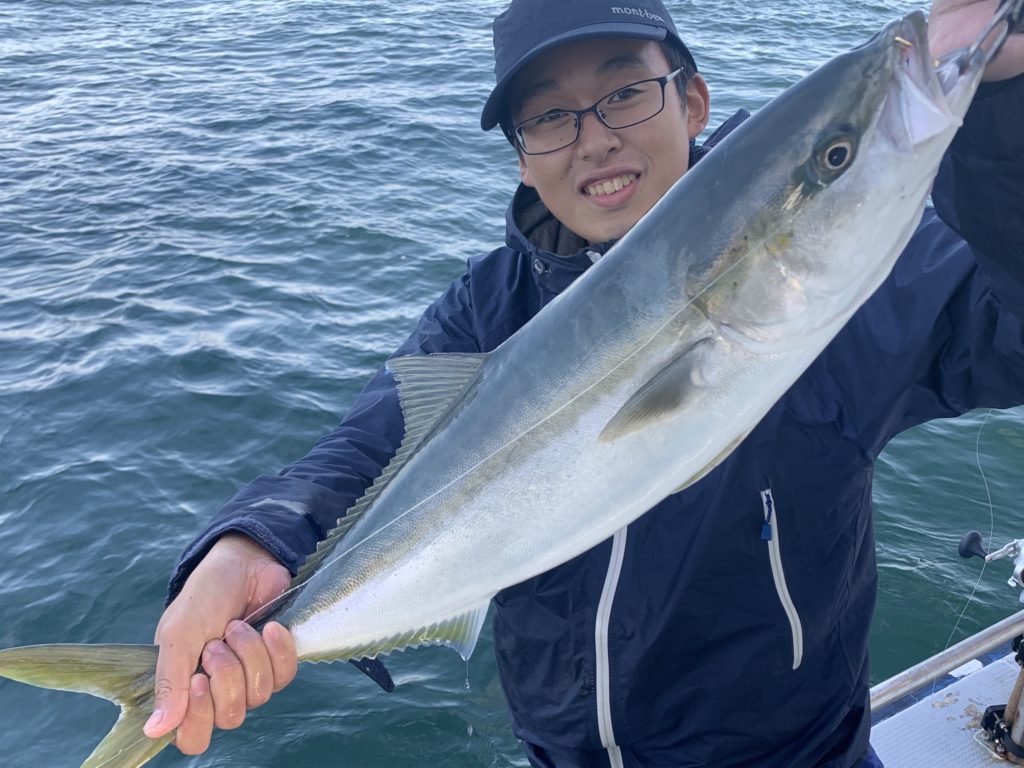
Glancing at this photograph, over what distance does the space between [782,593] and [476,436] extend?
43.0 inches

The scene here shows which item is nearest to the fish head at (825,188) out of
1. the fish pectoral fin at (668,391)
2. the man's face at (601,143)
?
the fish pectoral fin at (668,391)

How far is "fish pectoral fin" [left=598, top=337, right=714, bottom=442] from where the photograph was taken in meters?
2.27

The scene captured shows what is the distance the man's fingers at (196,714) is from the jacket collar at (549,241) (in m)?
1.71

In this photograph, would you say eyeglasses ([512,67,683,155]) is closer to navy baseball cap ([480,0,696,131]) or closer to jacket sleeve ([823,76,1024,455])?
navy baseball cap ([480,0,696,131])

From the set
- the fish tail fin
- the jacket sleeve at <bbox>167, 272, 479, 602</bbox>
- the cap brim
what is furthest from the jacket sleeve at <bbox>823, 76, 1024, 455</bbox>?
the fish tail fin

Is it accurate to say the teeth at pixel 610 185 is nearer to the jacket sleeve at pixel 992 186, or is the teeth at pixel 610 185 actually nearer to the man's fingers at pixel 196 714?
the jacket sleeve at pixel 992 186

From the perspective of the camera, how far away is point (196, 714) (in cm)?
263

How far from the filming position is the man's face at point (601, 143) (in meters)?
3.11

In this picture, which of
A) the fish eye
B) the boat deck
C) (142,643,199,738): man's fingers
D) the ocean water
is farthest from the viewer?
the ocean water

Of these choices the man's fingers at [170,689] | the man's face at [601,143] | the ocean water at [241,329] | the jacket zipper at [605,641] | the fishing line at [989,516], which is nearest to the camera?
the man's fingers at [170,689]

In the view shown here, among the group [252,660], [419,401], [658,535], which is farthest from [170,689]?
[658,535]

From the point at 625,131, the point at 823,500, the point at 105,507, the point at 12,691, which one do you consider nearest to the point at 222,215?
the point at 105,507

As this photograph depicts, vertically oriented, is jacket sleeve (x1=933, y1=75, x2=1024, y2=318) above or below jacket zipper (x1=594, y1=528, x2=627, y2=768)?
above

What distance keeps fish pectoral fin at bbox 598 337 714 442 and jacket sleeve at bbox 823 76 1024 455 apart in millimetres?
641
